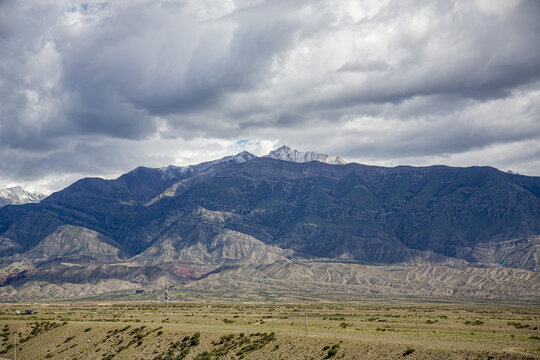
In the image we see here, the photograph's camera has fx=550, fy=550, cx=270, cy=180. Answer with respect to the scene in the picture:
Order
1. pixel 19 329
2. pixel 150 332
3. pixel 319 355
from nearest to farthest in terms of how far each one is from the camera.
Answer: pixel 319 355 → pixel 150 332 → pixel 19 329

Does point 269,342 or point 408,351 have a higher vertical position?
point 408,351

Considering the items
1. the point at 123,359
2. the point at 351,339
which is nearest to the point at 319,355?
the point at 351,339

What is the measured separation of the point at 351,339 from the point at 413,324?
35.5m

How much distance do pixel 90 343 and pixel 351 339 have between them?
4880cm

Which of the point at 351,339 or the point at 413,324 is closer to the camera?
the point at 351,339

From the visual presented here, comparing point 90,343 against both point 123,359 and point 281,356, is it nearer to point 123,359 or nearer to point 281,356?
point 123,359

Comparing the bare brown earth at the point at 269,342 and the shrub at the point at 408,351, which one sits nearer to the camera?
the shrub at the point at 408,351

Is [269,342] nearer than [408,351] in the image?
No

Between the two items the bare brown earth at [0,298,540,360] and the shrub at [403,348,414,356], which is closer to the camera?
the shrub at [403,348,414,356]

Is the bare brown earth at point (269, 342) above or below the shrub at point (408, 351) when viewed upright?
below

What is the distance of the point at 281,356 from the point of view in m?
69.2

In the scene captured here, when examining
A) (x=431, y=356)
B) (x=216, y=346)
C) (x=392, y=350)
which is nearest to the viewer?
(x=431, y=356)

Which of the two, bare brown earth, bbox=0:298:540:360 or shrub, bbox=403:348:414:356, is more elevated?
shrub, bbox=403:348:414:356

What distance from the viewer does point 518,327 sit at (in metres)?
93.4
